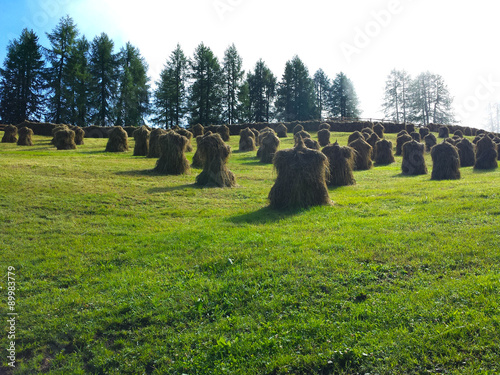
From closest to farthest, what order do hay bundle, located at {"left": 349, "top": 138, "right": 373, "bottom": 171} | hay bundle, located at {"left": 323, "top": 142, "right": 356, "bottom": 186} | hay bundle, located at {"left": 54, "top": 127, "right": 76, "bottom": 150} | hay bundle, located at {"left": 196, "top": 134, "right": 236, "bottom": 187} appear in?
hay bundle, located at {"left": 196, "top": 134, "right": 236, "bottom": 187}
hay bundle, located at {"left": 323, "top": 142, "right": 356, "bottom": 186}
hay bundle, located at {"left": 349, "top": 138, "right": 373, "bottom": 171}
hay bundle, located at {"left": 54, "top": 127, "right": 76, "bottom": 150}

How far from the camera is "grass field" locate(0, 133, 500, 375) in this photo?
403cm

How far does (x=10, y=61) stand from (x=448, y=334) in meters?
65.1

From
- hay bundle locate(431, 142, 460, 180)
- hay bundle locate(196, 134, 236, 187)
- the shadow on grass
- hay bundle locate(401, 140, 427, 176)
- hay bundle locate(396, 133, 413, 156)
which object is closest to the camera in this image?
the shadow on grass

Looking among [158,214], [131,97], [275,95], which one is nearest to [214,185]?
[158,214]

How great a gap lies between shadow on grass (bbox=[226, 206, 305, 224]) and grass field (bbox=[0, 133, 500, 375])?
8cm

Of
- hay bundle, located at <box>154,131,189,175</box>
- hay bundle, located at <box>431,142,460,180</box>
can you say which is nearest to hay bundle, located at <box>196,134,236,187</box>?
hay bundle, located at <box>154,131,189,175</box>

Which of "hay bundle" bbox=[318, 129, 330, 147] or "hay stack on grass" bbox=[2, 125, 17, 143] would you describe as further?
"hay bundle" bbox=[318, 129, 330, 147]

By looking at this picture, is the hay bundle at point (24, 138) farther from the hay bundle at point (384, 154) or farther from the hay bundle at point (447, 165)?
the hay bundle at point (447, 165)

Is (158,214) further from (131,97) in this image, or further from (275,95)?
(275,95)

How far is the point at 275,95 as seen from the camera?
248ft

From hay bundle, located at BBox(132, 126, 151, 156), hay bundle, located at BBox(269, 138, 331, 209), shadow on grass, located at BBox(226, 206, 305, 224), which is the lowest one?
shadow on grass, located at BBox(226, 206, 305, 224)

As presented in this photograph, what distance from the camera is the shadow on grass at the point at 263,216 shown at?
357 inches

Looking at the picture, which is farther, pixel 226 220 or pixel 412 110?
pixel 412 110

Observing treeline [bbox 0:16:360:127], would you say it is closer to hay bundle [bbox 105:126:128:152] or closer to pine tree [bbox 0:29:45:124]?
pine tree [bbox 0:29:45:124]
